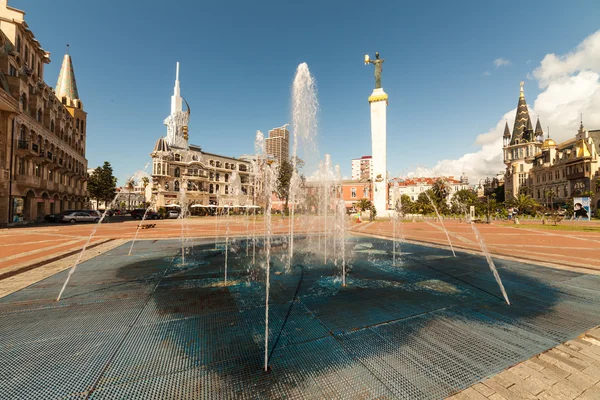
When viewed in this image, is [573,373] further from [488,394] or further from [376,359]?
[376,359]

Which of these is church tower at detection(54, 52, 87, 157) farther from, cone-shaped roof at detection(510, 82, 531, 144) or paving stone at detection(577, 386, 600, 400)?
cone-shaped roof at detection(510, 82, 531, 144)

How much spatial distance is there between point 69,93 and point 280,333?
2226 inches

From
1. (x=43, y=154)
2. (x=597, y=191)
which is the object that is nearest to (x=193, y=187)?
(x=43, y=154)

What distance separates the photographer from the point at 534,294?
539 centimetres

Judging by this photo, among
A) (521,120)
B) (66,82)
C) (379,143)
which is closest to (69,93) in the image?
(66,82)

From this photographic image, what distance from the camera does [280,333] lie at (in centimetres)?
369

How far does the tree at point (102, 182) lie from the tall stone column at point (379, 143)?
173 ft

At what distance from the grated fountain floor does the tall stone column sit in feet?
117

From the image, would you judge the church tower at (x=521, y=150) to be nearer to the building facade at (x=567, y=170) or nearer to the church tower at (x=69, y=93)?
the building facade at (x=567, y=170)

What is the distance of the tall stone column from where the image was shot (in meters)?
41.7

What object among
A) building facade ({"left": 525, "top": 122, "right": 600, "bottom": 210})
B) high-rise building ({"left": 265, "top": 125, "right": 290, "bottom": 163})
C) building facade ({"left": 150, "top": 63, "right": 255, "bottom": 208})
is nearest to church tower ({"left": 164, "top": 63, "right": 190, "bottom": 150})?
building facade ({"left": 150, "top": 63, "right": 255, "bottom": 208})

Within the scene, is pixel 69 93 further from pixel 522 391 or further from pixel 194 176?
pixel 522 391

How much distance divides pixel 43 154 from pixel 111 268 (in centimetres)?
3188

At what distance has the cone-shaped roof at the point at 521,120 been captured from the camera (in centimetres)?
8388
